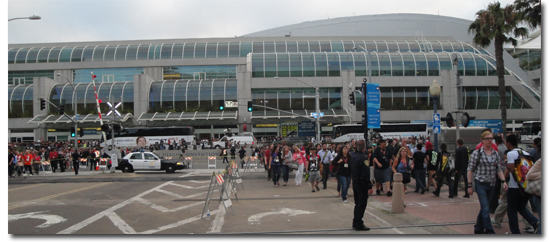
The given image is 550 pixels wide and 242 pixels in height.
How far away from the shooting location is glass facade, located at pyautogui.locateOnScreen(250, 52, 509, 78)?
195 feet

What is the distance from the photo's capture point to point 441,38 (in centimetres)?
7681

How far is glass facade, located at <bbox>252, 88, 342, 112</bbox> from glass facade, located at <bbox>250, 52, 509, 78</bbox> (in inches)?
93.5

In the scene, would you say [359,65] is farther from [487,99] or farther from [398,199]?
[398,199]

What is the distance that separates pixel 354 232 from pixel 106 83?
61.2 m

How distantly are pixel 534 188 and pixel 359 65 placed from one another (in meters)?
55.7

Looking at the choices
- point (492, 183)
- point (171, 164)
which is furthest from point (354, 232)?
point (171, 164)

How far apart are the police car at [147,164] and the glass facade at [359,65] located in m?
35.6

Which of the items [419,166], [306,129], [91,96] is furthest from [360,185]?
[91,96]

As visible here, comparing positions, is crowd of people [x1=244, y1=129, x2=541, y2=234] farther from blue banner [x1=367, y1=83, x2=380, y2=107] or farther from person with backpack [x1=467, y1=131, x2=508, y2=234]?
blue banner [x1=367, y1=83, x2=380, y2=107]

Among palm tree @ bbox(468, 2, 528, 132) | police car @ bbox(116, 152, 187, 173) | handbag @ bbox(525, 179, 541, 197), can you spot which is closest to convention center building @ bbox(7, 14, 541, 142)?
palm tree @ bbox(468, 2, 528, 132)

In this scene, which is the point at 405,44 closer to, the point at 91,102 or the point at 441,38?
the point at 441,38

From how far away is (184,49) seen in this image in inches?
2662

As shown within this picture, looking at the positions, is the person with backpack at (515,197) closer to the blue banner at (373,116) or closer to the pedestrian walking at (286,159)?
the pedestrian walking at (286,159)

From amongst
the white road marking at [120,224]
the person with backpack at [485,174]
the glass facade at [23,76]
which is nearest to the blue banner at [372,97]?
the person with backpack at [485,174]
